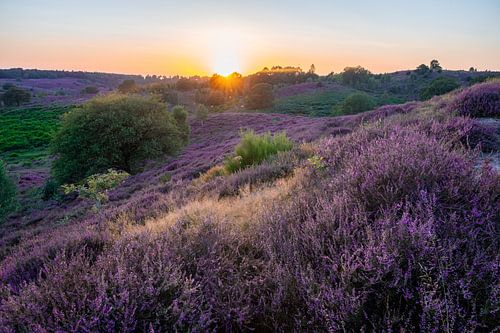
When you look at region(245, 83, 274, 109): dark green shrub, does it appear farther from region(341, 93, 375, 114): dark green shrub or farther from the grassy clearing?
the grassy clearing

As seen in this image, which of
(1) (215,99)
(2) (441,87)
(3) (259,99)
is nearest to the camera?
(2) (441,87)

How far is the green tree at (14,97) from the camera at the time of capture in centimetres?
7175

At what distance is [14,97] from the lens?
72.6 metres

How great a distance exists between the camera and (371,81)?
305 ft

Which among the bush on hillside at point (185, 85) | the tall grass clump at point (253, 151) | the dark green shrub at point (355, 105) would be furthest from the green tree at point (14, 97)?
the tall grass clump at point (253, 151)

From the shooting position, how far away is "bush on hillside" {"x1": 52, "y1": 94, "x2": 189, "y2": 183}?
21.1m

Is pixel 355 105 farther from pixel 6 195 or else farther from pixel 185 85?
pixel 185 85

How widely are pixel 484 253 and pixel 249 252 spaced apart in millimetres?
1813

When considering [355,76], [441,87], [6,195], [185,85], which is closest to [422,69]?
[355,76]

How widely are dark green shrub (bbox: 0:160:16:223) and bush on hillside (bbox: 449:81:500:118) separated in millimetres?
18808

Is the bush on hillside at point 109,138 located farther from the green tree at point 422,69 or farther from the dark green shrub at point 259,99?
the green tree at point 422,69

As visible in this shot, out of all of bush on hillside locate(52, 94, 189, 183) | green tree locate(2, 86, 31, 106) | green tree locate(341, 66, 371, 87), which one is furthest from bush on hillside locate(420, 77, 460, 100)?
green tree locate(2, 86, 31, 106)

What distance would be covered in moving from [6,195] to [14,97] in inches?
2759

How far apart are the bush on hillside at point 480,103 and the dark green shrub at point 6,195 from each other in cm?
1881
